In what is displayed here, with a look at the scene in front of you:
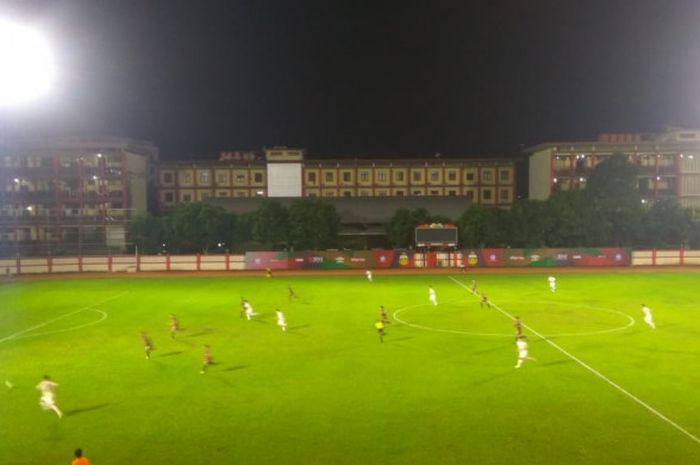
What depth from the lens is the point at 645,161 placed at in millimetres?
90938

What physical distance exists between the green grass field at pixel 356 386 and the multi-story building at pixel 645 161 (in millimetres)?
57580

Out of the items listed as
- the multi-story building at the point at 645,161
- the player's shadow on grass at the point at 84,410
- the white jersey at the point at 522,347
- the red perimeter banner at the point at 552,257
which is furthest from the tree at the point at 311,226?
the player's shadow on grass at the point at 84,410

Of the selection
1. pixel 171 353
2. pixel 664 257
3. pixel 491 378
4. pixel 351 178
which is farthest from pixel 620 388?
pixel 351 178

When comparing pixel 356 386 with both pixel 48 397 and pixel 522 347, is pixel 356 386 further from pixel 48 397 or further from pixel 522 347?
pixel 48 397

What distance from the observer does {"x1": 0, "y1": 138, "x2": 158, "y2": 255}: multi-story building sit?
278 feet

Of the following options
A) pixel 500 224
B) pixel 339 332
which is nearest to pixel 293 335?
pixel 339 332

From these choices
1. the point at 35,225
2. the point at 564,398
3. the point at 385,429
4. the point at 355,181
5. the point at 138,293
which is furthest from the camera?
the point at 355,181

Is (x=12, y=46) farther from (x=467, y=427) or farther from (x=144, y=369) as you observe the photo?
(x=467, y=427)

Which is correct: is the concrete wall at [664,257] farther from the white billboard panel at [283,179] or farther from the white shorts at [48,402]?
the white shorts at [48,402]

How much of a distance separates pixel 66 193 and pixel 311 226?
41.6m

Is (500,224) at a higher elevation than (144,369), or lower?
higher

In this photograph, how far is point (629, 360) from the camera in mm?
23734

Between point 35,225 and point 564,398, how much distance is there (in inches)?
3397

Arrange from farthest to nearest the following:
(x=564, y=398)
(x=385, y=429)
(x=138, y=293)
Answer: (x=138, y=293) → (x=564, y=398) → (x=385, y=429)
